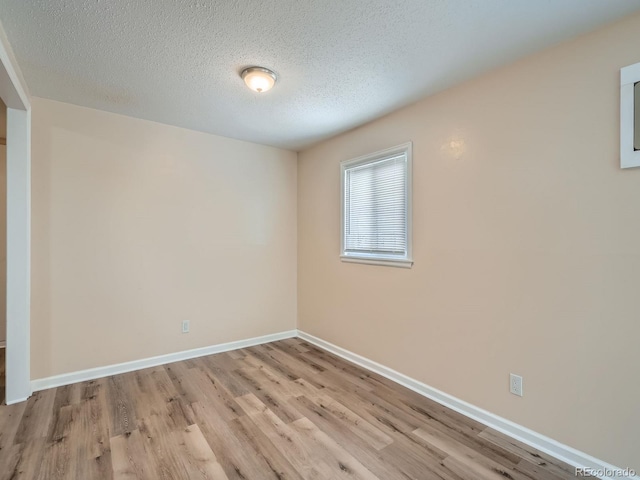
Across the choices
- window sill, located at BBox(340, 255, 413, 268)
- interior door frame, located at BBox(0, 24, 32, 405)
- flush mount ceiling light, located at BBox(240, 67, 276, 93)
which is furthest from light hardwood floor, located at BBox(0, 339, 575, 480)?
flush mount ceiling light, located at BBox(240, 67, 276, 93)

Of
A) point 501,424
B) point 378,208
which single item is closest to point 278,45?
point 378,208

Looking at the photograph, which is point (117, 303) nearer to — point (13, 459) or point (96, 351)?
point (96, 351)

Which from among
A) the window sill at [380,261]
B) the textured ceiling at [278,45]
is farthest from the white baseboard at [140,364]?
the textured ceiling at [278,45]

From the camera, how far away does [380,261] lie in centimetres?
306

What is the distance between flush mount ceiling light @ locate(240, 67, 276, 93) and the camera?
86.4 inches

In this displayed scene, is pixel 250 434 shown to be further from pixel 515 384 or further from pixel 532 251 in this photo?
pixel 532 251

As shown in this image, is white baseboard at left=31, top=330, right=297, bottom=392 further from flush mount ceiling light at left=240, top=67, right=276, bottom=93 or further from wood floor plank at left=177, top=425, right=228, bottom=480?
flush mount ceiling light at left=240, top=67, right=276, bottom=93

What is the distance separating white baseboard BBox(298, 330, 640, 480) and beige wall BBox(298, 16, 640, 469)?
0.05 metres

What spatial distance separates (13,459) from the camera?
184 cm

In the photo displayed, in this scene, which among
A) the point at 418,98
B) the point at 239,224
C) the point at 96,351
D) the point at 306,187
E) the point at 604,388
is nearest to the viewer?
the point at 604,388

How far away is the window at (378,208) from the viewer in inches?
112

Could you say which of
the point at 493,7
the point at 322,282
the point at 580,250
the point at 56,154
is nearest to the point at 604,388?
the point at 580,250

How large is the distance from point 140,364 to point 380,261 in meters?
2.69

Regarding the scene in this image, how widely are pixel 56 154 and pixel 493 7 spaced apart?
3.53 meters
